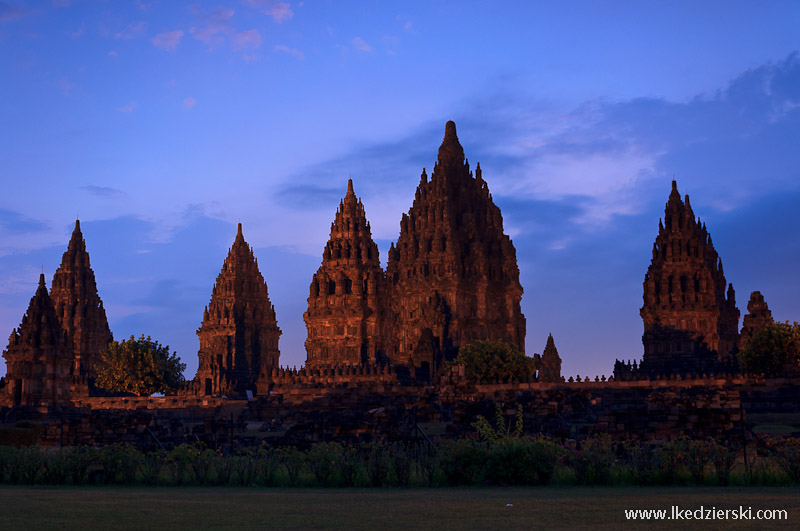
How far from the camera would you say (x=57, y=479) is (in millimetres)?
25297

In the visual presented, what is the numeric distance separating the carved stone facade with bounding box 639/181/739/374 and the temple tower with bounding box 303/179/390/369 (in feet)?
107

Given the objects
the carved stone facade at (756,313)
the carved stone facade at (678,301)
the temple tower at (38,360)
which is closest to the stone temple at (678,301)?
the carved stone facade at (678,301)

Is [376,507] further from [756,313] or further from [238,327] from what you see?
[238,327]

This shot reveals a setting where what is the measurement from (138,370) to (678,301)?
62037mm

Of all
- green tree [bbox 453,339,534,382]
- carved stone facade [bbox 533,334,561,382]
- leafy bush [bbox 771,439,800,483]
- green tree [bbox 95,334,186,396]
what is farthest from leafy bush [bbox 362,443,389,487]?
carved stone facade [bbox 533,334,561,382]

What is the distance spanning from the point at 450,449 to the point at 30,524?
11496mm

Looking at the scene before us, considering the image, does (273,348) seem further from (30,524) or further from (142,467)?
(30,524)

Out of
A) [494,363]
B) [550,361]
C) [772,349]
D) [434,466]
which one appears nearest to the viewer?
[434,466]

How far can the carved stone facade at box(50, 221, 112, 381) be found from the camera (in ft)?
414

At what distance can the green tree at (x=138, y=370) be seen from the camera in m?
101

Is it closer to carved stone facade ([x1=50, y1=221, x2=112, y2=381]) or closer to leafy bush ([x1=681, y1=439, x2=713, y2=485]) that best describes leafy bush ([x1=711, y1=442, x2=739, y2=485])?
leafy bush ([x1=681, y1=439, x2=713, y2=485])

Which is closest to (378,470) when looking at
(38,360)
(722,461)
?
(722,461)

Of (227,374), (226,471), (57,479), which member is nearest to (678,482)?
(226,471)

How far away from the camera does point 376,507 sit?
17312 mm
